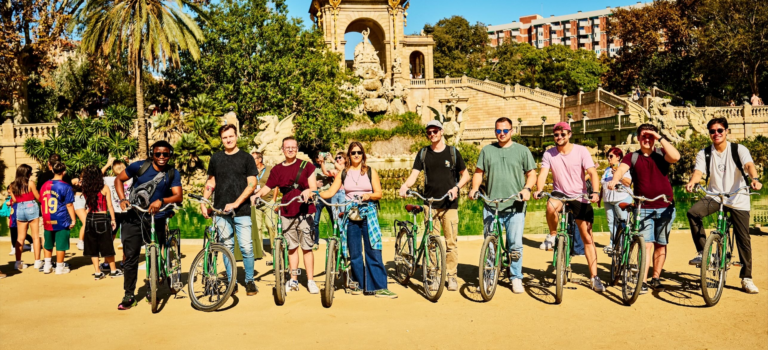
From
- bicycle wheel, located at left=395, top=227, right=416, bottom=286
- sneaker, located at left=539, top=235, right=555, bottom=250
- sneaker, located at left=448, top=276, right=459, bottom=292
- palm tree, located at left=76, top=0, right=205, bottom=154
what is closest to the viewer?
sneaker, located at left=448, top=276, right=459, bottom=292

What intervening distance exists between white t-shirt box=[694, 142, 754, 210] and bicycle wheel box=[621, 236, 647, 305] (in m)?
1.15

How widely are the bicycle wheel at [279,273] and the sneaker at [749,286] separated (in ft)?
16.5

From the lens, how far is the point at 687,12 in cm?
4319

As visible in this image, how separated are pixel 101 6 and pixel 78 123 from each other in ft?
21.5

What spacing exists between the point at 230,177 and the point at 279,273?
47.5 inches

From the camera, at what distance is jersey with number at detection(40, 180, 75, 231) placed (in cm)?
844

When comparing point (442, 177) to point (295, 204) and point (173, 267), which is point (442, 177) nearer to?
point (295, 204)

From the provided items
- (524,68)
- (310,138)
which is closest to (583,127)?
(310,138)

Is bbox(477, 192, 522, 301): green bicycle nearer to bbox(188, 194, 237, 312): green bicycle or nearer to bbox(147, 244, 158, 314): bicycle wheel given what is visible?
bbox(188, 194, 237, 312): green bicycle

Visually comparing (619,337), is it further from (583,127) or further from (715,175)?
(583,127)

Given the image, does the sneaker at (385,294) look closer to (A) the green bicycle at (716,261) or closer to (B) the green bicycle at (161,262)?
(B) the green bicycle at (161,262)

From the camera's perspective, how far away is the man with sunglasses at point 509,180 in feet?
22.1

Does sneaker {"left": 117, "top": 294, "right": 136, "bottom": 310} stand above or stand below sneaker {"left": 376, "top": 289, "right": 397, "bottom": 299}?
above

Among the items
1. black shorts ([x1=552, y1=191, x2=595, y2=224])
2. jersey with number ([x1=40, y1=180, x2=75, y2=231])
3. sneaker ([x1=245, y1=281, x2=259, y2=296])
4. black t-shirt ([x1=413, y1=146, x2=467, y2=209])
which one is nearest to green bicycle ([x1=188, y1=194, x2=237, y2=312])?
sneaker ([x1=245, y1=281, x2=259, y2=296])
